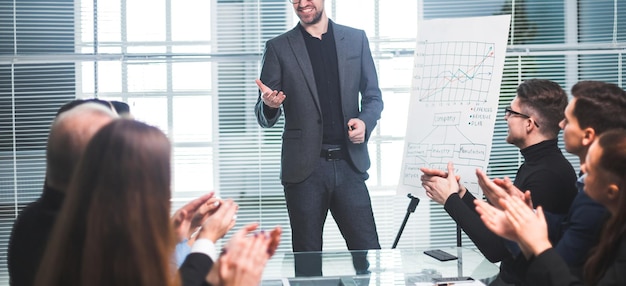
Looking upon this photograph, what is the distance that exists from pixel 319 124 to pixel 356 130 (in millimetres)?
192

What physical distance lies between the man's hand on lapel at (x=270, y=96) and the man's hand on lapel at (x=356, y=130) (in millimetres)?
322

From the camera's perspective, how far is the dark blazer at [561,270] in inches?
72.1

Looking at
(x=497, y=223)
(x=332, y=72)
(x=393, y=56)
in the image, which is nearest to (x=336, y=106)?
(x=332, y=72)

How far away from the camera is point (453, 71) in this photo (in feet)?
11.6

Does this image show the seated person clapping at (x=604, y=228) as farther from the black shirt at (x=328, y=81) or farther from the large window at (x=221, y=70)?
the large window at (x=221, y=70)

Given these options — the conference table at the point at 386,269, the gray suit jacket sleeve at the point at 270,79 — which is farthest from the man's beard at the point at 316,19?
the conference table at the point at 386,269

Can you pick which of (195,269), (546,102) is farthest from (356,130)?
(195,269)

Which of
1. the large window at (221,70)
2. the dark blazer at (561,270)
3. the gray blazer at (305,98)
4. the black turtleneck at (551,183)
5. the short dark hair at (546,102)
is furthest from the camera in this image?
the large window at (221,70)

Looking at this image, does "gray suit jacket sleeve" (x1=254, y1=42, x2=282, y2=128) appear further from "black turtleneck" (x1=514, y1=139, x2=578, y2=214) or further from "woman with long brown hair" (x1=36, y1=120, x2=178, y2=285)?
"woman with long brown hair" (x1=36, y1=120, x2=178, y2=285)

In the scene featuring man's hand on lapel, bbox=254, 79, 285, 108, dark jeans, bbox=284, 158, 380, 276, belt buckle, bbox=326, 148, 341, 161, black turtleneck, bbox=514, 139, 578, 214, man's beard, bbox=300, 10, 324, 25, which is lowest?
dark jeans, bbox=284, 158, 380, 276

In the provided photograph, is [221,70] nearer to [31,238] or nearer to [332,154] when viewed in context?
[332,154]

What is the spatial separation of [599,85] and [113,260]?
1.74 m

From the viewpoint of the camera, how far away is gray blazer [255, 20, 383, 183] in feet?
11.6

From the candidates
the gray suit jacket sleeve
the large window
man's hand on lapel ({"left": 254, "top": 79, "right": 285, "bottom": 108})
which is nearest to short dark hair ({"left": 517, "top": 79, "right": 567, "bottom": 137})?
man's hand on lapel ({"left": 254, "top": 79, "right": 285, "bottom": 108})
